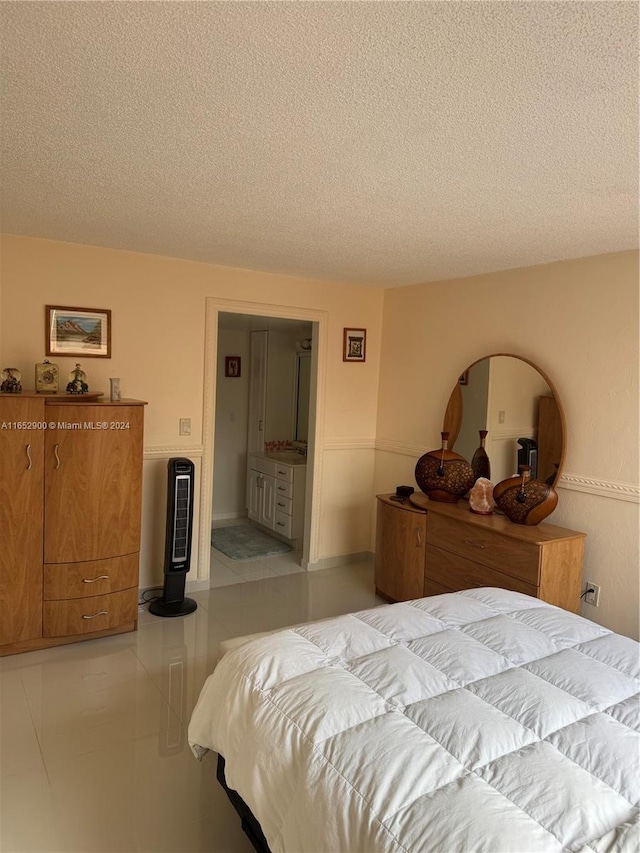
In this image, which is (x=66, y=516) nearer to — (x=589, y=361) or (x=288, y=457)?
(x=288, y=457)

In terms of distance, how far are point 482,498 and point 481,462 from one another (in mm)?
365

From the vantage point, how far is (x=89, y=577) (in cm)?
358

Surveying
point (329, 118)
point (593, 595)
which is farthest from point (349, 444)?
point (329, 118)

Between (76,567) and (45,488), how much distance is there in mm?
518

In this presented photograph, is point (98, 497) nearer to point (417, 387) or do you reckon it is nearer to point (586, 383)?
point (417, 387)

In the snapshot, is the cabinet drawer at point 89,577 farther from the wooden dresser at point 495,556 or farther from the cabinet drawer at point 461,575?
the cabinet drawer at point 461,575

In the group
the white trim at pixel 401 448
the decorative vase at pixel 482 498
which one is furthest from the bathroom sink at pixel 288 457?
the decorative vase at pixel 482 498

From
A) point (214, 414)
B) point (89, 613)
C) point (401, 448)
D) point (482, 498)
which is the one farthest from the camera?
point (401, 448)

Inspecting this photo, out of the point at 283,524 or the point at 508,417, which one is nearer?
the point at 508,417

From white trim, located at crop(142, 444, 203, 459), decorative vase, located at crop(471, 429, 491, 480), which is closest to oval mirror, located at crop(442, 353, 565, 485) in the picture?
decorative vase, located at crop(471, 429, 491, 480)

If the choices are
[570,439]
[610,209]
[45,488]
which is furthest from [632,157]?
[45,488]

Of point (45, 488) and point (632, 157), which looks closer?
point (632, 157)

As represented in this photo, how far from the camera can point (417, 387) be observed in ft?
16.2

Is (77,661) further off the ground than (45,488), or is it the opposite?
(45,488)
